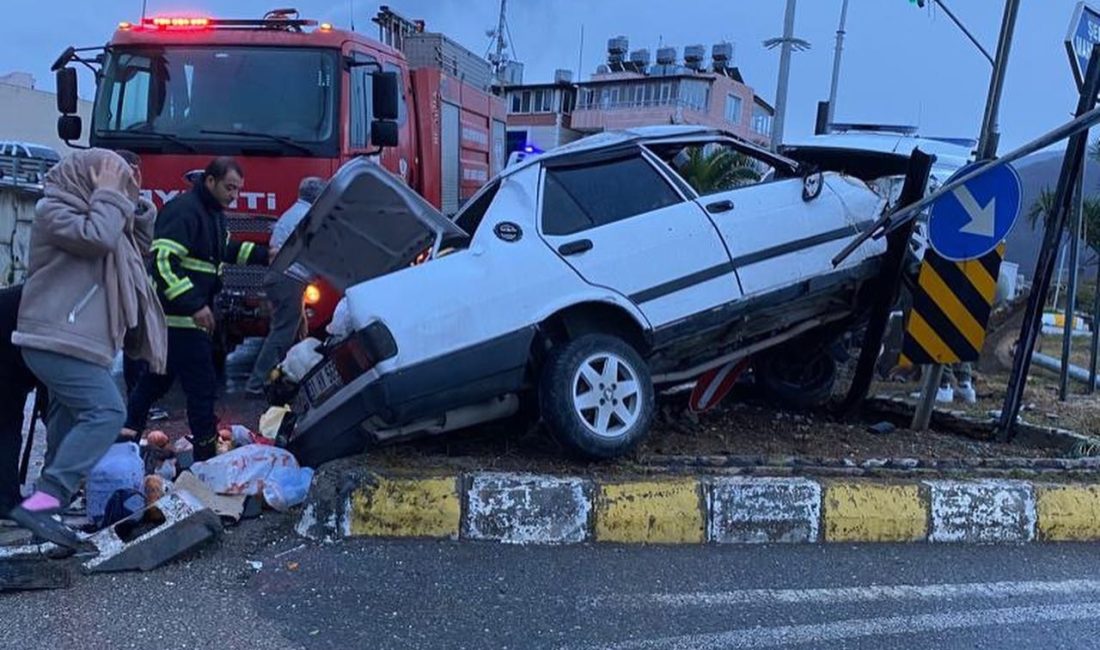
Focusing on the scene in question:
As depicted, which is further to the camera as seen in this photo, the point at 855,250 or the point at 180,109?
the point at 180,109

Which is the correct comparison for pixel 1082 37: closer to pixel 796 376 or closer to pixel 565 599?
pixel 796 376

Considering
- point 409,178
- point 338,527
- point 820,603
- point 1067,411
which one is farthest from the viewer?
point 409,178

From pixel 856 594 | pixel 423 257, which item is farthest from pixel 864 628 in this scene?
pixel 423 257

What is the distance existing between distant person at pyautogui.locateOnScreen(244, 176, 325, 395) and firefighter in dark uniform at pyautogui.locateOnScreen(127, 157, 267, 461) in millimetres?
1066

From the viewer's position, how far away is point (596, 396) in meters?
4.68

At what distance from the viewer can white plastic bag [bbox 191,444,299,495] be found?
15.2ft

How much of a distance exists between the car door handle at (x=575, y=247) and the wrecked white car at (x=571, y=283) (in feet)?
0.04

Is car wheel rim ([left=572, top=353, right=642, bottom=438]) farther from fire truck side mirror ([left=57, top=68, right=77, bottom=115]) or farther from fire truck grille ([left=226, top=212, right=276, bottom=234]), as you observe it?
fire truck side mirror ([left=57, top=68, right=77, bottom=115])

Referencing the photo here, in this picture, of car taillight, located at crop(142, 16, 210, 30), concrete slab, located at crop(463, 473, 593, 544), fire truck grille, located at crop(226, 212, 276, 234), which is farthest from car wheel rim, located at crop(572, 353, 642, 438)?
car taillight, located at crop(142, 16, 210, 30)

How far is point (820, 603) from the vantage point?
12.4ft

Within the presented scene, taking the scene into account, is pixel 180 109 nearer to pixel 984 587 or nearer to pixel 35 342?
pixel 35 342

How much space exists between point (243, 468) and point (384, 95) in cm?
379

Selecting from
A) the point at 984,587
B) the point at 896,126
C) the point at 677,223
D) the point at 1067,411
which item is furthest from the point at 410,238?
the point at 896,126

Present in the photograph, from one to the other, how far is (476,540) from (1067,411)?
5244 millimetres
